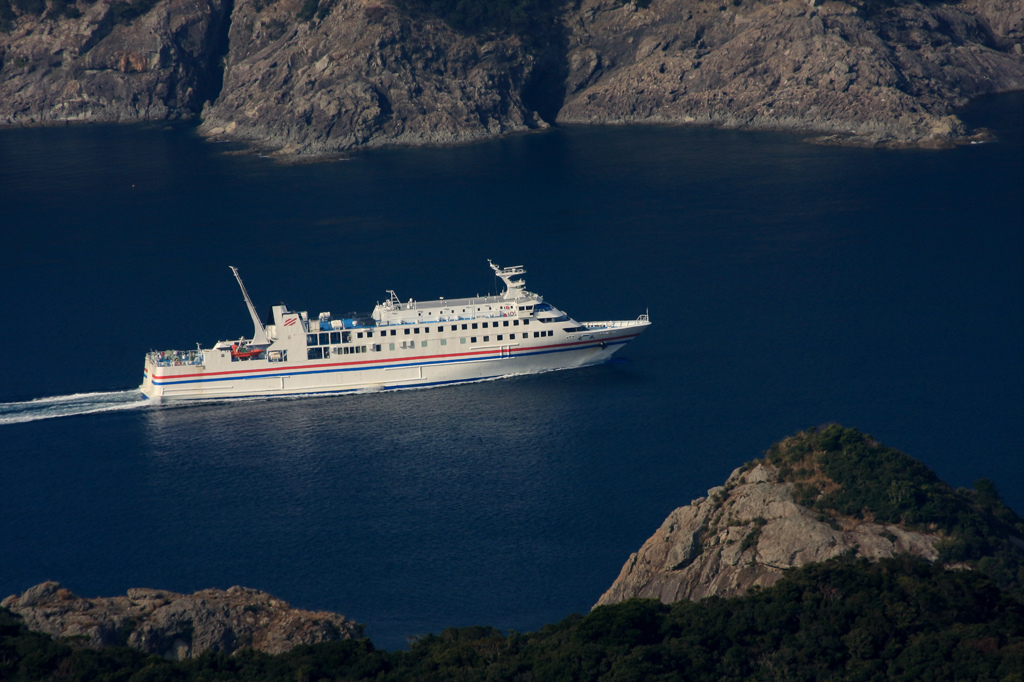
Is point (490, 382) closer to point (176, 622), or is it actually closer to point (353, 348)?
point (353, 348)

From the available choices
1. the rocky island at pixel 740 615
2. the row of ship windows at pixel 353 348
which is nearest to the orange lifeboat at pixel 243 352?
the row of ship windows at pixel 353 348

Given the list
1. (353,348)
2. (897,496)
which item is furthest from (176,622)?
(353,348)

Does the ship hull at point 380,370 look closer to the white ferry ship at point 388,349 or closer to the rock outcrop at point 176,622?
the white ferry ship at point 388,349

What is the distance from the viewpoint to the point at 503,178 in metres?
167

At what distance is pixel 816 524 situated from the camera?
54.7 meters

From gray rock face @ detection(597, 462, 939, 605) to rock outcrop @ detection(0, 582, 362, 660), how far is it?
16.4m

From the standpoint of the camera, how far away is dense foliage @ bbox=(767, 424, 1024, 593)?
177ft

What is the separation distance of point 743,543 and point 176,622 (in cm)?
2813

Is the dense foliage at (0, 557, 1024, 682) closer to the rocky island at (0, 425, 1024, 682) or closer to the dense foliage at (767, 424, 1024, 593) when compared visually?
the rocky island at (0, 425, 1024, 682)

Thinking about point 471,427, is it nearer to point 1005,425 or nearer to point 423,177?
point 1005,425

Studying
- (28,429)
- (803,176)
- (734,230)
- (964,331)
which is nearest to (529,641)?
(28,429)

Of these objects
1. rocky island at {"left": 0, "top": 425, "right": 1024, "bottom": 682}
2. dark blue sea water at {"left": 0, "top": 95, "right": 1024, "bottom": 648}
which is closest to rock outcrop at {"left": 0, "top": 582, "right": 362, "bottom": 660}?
rocky island at {"left": 0, "top": 425, "right": 1024, "bottom": 682}

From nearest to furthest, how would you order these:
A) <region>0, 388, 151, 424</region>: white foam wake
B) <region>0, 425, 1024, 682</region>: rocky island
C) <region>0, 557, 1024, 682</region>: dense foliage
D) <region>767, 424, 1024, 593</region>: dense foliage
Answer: <region>0, 557, 1024, 682</region>: dense foliage, <region>0, 425, 1024, 682</region>: rocky island, <region>767, 424, 1024, 593</region>: dense foliage, <region>0, 388, 151, 424</region>: white foam wake

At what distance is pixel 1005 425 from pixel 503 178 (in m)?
98.4
